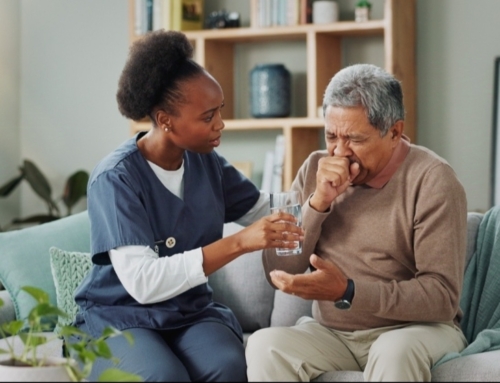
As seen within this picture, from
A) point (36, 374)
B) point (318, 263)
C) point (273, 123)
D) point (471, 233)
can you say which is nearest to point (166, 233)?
point (318, 263)

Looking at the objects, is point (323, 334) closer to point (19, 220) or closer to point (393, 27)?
point (393, 27)

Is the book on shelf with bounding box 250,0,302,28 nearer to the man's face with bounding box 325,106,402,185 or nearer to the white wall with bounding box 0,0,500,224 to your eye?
the white wall with bounding box 0,0,500,224

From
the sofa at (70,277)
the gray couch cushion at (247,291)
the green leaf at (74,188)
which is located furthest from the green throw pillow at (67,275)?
the green leaf at (74,188)

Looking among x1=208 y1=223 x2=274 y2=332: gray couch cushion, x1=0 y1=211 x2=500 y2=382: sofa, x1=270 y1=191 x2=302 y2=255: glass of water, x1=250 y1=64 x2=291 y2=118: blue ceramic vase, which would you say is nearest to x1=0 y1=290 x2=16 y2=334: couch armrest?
x1=0 y1=211 x2=500 y2=382: sofa

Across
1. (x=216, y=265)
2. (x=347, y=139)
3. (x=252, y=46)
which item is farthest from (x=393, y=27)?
(x=216, y=265)

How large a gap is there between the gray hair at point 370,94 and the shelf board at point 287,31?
5.08 feet

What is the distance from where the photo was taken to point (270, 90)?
13.4ft

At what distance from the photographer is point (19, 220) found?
4.56 m

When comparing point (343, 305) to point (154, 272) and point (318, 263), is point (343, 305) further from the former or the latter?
point (154, 272)

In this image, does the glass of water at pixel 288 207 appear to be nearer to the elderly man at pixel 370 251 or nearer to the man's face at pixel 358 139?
the elderly man at pixel 370 251

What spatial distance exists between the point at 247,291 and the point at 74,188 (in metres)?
1.95

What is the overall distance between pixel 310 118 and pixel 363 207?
1647 millimetres

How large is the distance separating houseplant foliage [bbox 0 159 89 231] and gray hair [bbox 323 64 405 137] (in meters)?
2.52

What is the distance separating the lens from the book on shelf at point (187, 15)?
13.6 ft
